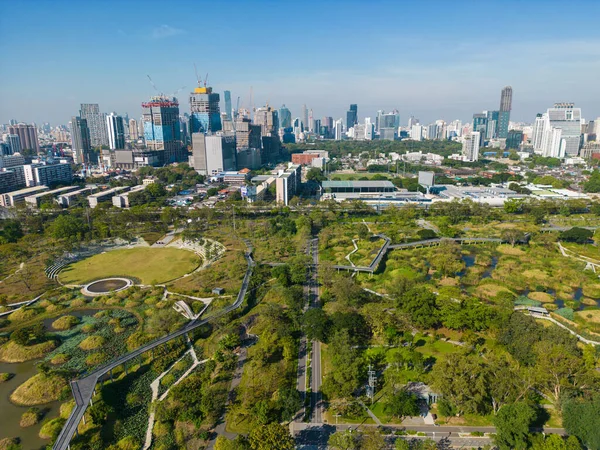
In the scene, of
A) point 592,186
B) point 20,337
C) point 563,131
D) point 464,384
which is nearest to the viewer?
point 464,384

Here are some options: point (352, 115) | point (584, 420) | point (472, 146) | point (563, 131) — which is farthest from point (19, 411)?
point (352, 115)

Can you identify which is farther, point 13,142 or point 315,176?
point 13,142

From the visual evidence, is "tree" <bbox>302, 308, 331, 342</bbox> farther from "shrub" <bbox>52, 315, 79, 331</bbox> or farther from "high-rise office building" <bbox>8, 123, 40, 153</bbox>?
"high-rise office building" <bbox>8, 123, 40, 153</bbox>

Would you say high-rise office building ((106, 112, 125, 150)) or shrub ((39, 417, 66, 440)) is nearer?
shrub ((39, 417, 66, 440))

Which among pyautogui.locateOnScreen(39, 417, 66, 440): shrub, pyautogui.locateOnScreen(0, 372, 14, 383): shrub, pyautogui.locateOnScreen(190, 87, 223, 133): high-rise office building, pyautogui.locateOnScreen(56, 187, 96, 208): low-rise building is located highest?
pyautogui.locateOnScreen(190, 87, 223, 133): high-rise office building

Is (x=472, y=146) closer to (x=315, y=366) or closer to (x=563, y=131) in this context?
(x=563, y=131)

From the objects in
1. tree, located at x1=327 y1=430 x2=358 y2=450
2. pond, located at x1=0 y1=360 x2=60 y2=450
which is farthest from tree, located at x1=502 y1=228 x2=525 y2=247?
pond, located at x1=0 y1=360 x2=60 y2=450

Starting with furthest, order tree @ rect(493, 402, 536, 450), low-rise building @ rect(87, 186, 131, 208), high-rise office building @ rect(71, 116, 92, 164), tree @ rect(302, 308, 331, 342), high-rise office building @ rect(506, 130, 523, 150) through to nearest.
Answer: high-rise office building @ rect(506, 130, 523, 150)
high-rise office building @ rect(71, 116, 92, 164)
low-rise building @ rect(87, 186, 131, 208)
tree @ rect(302, 308, 331, 342)
tree @ rect(493, 402, 536, 450)
